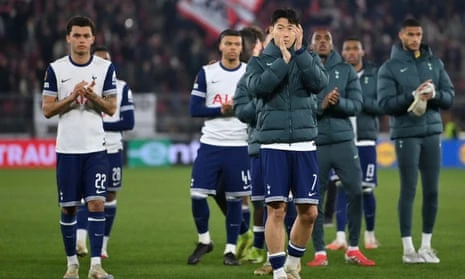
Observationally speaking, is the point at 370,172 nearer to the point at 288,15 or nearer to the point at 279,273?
the point at 279,273

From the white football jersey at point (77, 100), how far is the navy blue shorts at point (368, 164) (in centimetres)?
449

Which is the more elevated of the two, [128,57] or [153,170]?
[128,57]

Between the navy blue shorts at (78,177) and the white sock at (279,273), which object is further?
the navy blue shorts at (78,177)

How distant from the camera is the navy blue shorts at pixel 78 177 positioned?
10602 millimetres

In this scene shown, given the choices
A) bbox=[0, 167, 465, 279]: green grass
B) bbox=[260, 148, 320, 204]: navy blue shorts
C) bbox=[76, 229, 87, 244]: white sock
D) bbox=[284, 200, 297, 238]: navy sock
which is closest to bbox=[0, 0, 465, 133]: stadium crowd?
bbox=[0, 167, 465, 279]: green grass

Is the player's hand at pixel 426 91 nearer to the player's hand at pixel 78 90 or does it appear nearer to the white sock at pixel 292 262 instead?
the white sock at pixel 292 262

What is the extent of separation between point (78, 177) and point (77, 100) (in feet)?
2.40

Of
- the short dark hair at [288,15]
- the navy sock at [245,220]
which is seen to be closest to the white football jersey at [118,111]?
the navy sock at [245,220]

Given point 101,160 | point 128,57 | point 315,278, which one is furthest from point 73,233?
point 128,57

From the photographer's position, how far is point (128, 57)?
32.4 m

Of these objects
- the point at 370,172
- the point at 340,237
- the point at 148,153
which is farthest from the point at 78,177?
the point at 148,153

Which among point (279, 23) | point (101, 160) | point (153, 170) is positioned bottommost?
point (153, 170)

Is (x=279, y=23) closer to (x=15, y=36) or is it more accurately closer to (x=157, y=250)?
(x=157, y=250)

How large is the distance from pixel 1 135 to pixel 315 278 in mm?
20115
